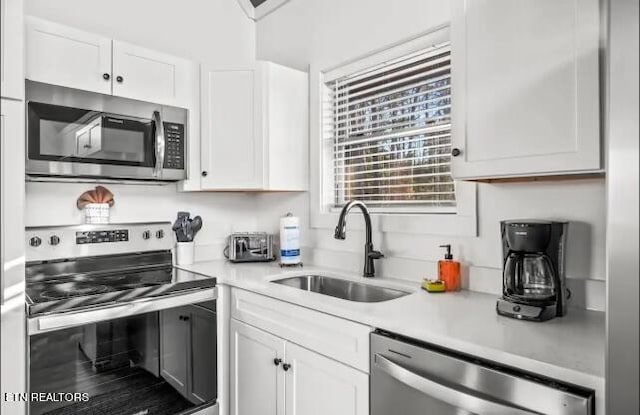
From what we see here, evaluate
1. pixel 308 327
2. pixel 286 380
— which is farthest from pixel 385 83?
pixel 286 380

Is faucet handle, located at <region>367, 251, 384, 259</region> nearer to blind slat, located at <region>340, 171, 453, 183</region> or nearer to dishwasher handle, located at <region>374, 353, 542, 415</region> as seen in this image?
blind slat, located at <region>340, 171, 453, 183</region>

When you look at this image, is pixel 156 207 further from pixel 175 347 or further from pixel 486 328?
pixel 486 328

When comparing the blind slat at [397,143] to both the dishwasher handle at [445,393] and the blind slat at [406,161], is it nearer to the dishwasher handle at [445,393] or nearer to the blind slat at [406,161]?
the blind slat at [406,161]

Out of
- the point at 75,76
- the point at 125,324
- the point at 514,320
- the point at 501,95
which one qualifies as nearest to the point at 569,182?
the point at 501,95

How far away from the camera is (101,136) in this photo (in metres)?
1.96

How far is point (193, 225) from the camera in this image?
2.47m

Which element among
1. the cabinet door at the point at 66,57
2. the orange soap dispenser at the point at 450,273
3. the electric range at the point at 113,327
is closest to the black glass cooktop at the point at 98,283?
the electric range at the point at 113,327

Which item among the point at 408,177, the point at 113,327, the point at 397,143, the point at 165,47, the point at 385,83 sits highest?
the point at 165,47

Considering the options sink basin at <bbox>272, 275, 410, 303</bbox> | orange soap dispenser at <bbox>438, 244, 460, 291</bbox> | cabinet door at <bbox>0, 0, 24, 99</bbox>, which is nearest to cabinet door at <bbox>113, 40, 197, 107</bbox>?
cabinet door at <bbox>0, 0, 24, 99</bbox>

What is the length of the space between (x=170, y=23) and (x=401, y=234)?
196 centimetres

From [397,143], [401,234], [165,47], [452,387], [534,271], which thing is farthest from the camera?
[165,47]

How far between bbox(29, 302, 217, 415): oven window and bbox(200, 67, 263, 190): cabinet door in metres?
0.76

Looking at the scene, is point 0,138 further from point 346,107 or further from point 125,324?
point 346,107

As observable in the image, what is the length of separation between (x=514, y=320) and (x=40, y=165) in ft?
6.62
